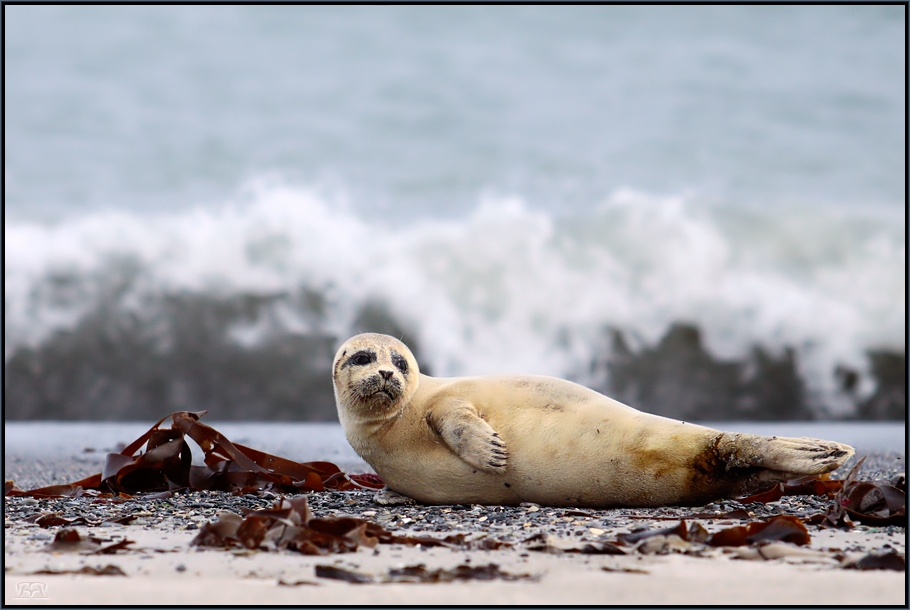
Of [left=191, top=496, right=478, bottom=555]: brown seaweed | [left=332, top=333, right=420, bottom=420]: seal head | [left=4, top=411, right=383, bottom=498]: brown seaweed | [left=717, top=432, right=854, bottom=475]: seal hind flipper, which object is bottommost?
[left=4, top=411, right=383, bottom=498]: brown seaweed

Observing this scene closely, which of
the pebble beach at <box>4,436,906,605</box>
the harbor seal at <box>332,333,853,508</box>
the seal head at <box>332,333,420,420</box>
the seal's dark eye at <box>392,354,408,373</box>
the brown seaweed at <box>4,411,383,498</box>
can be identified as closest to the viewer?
the pebble beach at <box>4,436,906,605</box>

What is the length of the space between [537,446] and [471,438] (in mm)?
385

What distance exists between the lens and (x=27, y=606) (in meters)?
3.00

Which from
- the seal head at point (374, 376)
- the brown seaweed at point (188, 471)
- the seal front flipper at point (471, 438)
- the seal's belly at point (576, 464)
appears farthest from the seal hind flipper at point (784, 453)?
the brown seaweed at point (188, 471)

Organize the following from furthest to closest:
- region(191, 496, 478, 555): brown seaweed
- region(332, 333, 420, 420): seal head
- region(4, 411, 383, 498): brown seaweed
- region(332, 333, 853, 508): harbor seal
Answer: region(4, 411, 383, 498): brown seaweed < region(332, 333, 420, 420): seal head < region(332, 333, 853, 508): harbor seal < region(191, 496, 478, 555): brown seaweed

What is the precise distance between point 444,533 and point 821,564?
Answer: 64.4 inches

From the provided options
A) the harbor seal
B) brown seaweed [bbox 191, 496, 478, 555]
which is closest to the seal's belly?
the harbor seal

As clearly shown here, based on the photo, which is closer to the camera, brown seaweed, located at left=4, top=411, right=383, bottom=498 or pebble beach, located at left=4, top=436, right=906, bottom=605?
pebble beach, located at left=4, top=436, right=906, bottom=605

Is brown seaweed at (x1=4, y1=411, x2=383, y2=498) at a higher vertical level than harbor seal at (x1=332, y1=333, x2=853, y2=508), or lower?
lower

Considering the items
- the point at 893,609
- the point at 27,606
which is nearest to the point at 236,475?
the point at 27,606

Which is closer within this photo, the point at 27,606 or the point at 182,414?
the point at 27,606

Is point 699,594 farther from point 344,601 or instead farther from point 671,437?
point 671,437

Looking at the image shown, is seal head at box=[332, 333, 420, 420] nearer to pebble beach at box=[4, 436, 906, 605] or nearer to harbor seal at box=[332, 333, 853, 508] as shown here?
harbor seal at box=[332, 333, 853, 508]

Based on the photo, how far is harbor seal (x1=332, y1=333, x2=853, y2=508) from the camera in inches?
206
